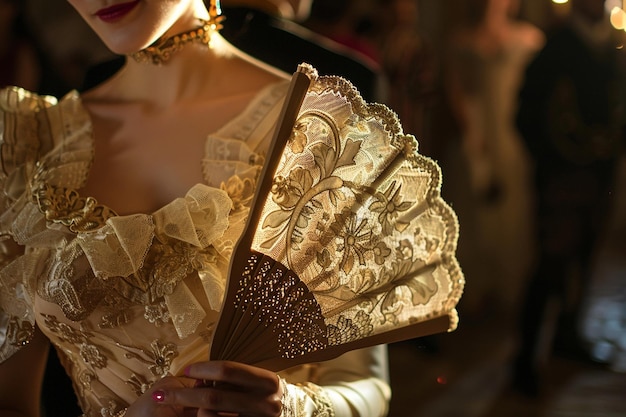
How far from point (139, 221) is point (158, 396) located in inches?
8.9

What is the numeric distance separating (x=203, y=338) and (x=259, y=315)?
0.48 ft

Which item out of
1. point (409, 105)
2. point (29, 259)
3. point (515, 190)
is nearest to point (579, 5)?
point (409, 105)

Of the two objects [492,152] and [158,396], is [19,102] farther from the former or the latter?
[492,152]

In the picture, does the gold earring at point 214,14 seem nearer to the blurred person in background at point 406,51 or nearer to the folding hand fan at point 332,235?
the folding hand fan at point 332,235

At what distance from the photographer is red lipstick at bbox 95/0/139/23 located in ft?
3.03

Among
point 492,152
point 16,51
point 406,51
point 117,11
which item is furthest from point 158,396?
point 492,152

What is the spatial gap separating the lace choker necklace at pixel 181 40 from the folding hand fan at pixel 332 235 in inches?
12.1

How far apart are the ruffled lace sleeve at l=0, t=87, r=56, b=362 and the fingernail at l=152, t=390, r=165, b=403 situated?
11.1 inches

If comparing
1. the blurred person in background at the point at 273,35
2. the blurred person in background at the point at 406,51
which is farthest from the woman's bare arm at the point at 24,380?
the blurred person in background at the point at 406,51

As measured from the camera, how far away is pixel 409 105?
1126 mm

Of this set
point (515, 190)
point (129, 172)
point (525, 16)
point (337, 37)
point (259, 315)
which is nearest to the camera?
point (259, 315)

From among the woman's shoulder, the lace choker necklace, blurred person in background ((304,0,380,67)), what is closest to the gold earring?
the lace choker necklace

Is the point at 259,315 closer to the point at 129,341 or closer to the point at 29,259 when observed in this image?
the point at 129,341

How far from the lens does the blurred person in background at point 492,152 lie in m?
1.52
